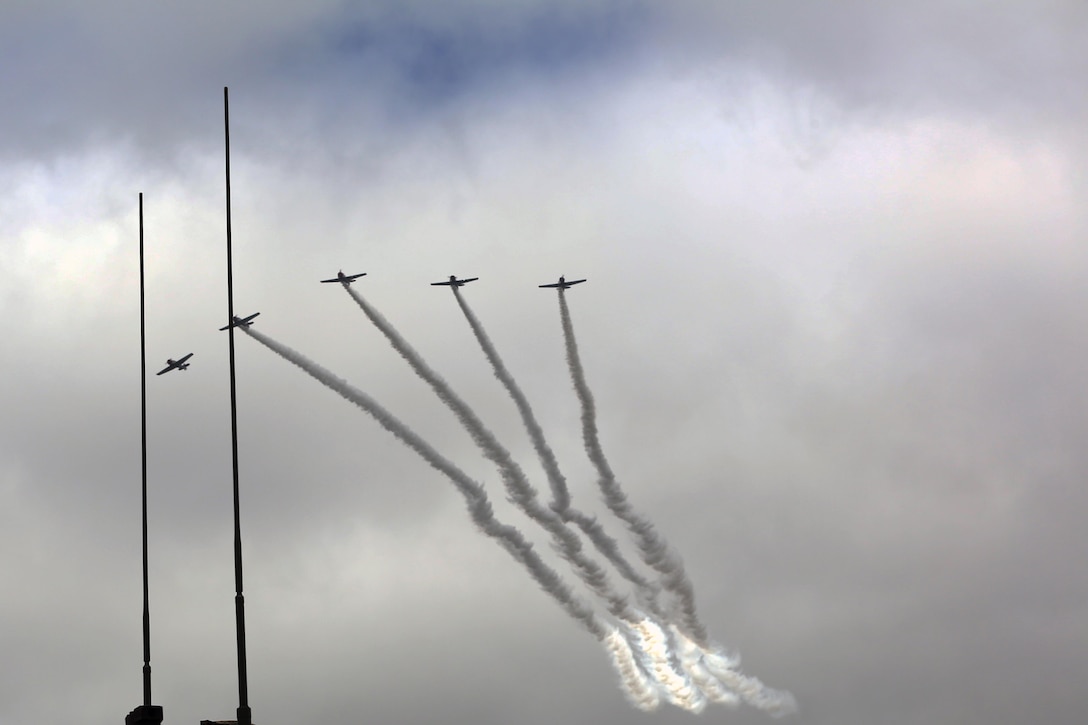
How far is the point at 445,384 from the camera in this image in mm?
167500

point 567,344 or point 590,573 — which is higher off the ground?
point 567,344

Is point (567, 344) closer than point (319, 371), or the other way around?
point (319, 371)

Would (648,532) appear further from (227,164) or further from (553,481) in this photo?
(227,164)

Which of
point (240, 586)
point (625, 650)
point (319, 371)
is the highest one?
point (319, 371)

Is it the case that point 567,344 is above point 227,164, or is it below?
above

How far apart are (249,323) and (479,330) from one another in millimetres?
22590

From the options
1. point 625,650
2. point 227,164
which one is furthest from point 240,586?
point 625,650

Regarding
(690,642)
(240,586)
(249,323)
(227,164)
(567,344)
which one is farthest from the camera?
(690,642)

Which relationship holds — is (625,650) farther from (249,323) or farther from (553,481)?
(249,323)

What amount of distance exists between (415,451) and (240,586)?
79.3m

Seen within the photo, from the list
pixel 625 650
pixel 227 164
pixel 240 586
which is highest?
pixel 227 164

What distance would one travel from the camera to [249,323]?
159125 mm

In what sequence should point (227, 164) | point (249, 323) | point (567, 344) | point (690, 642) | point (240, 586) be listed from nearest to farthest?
point (240, 586)
point (227, 164)
point (249, 323)
point (567, 344)
point (690, 642)

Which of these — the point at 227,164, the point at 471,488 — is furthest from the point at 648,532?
the point at 227,164
